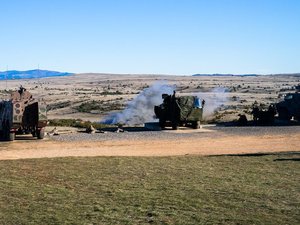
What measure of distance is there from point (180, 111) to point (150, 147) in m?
8.24

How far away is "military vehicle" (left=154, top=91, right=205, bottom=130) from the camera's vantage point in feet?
104

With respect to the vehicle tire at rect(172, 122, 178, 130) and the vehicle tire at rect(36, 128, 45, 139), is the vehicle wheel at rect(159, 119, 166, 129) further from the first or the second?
the vehicle tire at rect(36, 128, 45, 139)

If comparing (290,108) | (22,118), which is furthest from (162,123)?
(290,108)

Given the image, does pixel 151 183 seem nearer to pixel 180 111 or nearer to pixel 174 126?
pixel 180 111

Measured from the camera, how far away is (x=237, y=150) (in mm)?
22422

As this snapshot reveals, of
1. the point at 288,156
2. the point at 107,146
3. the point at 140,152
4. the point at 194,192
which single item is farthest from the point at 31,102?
the point at 194,192

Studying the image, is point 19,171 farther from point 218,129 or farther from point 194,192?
point 218,129

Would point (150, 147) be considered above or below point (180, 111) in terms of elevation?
below

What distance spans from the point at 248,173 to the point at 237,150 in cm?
675

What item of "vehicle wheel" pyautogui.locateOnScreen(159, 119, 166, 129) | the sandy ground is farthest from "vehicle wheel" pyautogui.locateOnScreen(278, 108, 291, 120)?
"vehicle wheel" pyautogui.locateOnScreen(159, 119, 166, 129)

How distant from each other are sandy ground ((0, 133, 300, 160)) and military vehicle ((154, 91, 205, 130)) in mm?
4661

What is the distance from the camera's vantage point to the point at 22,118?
86.2 feet

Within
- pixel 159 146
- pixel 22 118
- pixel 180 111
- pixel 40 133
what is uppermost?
pixel 180 111

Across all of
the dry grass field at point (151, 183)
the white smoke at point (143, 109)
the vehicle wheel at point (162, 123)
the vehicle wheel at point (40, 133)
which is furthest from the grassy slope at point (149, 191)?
the white smoke at point (143, 109)
